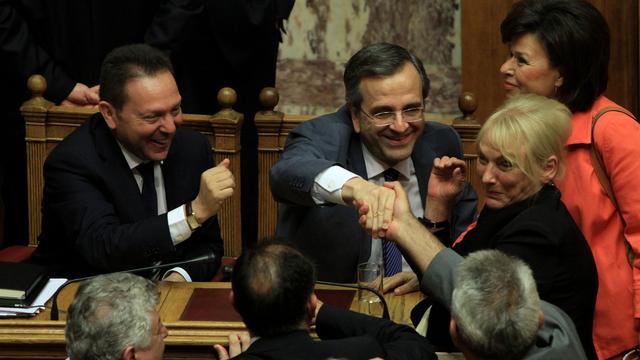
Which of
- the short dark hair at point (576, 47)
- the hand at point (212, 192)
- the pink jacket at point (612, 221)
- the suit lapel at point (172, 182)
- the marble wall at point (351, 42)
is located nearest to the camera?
the pink jacket at point (612, 221)

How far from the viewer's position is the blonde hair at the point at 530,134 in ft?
10.4

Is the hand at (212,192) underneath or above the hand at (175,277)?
above

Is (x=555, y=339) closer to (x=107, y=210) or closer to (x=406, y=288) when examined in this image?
(x=406, y=288)

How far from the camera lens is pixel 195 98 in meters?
5.41

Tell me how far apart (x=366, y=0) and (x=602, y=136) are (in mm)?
3669

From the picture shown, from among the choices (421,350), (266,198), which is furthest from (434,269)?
(266,198)

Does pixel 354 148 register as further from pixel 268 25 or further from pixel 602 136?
pixel 268 25

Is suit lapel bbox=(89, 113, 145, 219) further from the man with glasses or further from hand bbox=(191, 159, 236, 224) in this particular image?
the man with glasses

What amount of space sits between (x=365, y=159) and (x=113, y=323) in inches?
59.3

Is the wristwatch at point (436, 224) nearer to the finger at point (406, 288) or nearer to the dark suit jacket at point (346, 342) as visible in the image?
the finger at point (406, 288)

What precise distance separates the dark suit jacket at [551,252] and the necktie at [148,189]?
1.33 meters

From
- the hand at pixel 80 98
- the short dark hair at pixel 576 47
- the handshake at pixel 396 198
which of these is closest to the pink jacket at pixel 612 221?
the short dark hair at pixel 576 47

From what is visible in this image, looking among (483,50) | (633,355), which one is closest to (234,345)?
(633,355)

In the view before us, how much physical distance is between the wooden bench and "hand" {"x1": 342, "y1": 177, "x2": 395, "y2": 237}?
1123 mm
